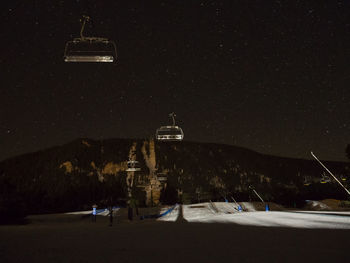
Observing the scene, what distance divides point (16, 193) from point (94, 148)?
403ft

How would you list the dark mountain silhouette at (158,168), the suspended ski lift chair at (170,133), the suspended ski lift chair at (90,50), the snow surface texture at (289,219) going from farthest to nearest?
the dark mountain silhouette at (158,168), the suspended ski lift chair at (170,133), the snow surface texture at (289,219), the suspended ski lift chair at (90,50)

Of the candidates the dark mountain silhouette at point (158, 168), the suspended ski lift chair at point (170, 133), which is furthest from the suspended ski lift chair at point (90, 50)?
the dark mountain silhouette at point (158, 168)

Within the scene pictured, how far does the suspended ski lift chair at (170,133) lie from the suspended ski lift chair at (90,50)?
707 cm

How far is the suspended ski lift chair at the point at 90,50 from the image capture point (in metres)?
10.3

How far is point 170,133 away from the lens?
17828 mm

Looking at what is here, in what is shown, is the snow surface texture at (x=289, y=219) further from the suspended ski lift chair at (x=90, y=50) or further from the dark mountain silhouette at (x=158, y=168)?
the dark mountain silhouette at (x=158, y=168)

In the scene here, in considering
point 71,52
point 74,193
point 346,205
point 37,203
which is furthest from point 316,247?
point 74,193

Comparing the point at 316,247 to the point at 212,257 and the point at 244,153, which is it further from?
the point at 244,153

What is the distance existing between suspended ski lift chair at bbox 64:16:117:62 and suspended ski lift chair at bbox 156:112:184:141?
7.07 m

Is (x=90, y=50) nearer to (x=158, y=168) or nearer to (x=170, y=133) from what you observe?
(x=170, y=133)

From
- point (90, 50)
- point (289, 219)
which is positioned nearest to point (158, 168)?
point (289, 219)

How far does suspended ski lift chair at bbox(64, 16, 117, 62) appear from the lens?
10.3m

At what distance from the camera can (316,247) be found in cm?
790

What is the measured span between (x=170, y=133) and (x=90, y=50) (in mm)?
8007
